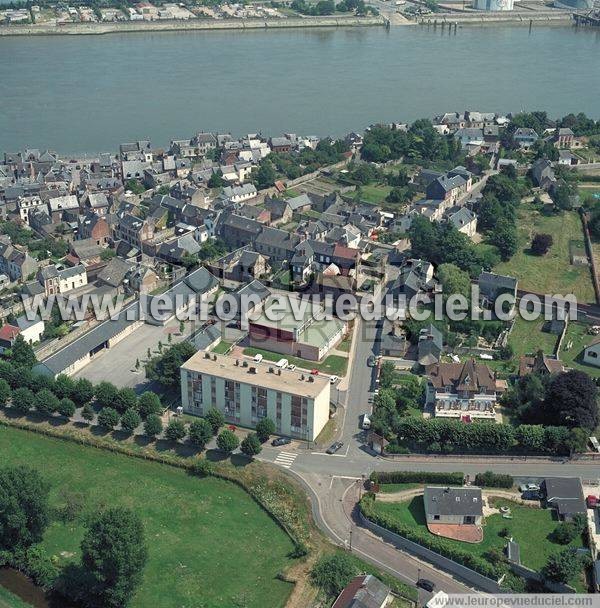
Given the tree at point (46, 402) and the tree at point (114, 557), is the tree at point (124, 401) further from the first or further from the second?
the tree at point (114, 557)

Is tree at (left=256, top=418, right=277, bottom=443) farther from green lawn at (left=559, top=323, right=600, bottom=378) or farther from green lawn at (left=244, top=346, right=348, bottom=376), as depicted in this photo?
green lawn at (left=559, top=323, right=600, bottom=378)

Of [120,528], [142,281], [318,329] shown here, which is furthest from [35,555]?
[142,281]

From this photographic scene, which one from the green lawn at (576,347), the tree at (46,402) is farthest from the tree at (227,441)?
the green lawn at (576,347)

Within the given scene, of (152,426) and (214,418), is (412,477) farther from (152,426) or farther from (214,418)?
(152,426)

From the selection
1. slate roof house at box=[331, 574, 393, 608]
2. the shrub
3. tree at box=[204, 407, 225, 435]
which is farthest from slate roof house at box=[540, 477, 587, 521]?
tree at box=[204, 407, 225, 435]

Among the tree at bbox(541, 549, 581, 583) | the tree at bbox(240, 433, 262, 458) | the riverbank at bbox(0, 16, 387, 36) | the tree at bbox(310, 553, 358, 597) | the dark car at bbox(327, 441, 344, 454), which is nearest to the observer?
the tree at bbox(541, 549, 581, 583)
